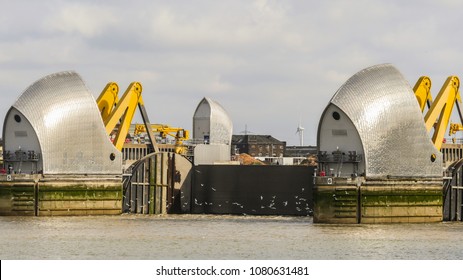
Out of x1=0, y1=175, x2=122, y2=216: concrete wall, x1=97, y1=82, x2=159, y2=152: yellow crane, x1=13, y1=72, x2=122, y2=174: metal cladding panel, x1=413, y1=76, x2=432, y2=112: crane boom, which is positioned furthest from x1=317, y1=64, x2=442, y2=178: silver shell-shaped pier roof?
x1=97, y1=82, x2=159, y2=152: yellow crane

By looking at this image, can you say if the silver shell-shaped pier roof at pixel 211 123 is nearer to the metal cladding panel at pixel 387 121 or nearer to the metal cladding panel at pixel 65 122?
the metal cladding panel at pixel 65 122

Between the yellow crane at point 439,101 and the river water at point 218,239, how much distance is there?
31.8 ft

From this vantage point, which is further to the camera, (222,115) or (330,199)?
(222,115)

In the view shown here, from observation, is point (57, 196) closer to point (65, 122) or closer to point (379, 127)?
point (65, 122)

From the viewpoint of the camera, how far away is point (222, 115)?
536 ft

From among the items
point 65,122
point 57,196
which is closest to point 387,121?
point 65,122

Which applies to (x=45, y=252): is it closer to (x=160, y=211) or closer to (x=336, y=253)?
(x=336, y=253)

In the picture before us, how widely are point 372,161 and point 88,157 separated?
2215 cm

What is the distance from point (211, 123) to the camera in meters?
161

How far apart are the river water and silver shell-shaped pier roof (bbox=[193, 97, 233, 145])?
45707 mm

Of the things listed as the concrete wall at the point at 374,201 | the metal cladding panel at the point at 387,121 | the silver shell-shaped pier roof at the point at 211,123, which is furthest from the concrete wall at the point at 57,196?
the silver shell-shaped pier roof at the point at 211,123

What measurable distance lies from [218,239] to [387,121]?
20.4m

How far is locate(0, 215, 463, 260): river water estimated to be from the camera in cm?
8506

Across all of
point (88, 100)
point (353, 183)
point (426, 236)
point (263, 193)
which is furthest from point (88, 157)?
point (426, 236)
